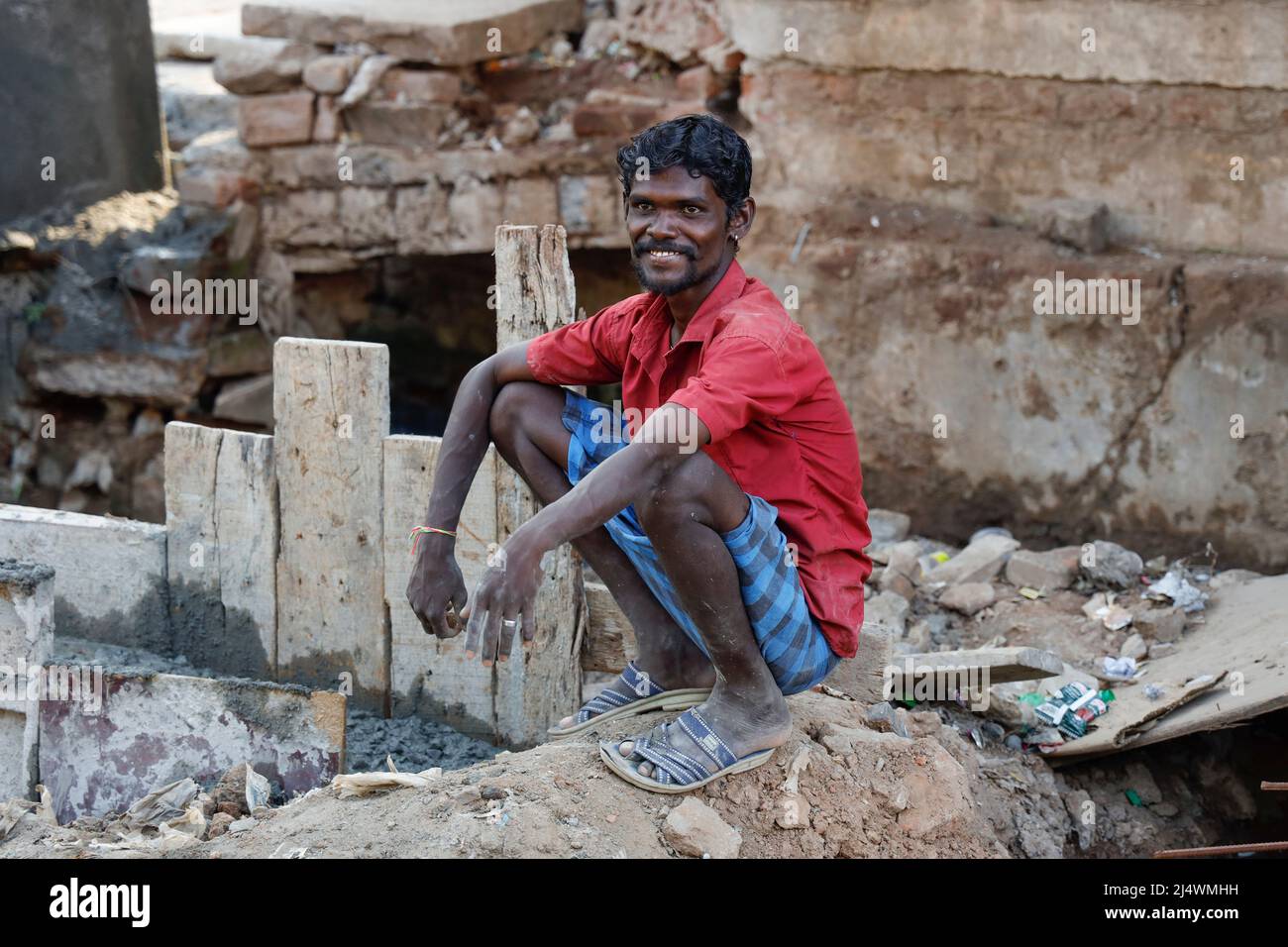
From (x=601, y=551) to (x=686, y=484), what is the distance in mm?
592

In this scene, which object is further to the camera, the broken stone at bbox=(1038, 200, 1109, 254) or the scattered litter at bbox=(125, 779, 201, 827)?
the broken stone at bbox=(1038, 200, 1109, 254)

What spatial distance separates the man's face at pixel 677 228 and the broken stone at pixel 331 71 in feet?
14.6

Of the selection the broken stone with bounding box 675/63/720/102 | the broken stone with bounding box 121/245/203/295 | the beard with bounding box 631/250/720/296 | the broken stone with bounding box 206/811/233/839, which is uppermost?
the broken stone with bounding box 675/63/720/102

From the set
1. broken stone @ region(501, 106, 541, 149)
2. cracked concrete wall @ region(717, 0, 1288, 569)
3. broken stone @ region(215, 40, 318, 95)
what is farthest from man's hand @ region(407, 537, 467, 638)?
broken stone @ region(215, 40, 318, 95)

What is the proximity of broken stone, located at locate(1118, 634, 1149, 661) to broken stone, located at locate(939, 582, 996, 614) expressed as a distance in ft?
1.62

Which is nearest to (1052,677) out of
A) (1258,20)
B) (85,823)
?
(1258,20)

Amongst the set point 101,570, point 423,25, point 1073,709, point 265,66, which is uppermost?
point 423,25

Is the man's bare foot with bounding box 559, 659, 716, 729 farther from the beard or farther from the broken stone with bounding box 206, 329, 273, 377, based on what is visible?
the broken stone with bounding box 206, 329, 273, 377

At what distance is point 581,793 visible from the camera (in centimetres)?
298

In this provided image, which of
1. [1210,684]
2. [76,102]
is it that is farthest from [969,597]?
[76,102]

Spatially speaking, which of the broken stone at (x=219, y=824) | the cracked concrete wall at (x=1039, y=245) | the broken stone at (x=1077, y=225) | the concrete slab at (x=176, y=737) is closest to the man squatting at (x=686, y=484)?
the concrete slab at (x=176, y=737)

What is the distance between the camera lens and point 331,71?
6961 millimetres

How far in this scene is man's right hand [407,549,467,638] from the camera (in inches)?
123

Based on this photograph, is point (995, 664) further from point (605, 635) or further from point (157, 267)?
→ point (157, 267)
